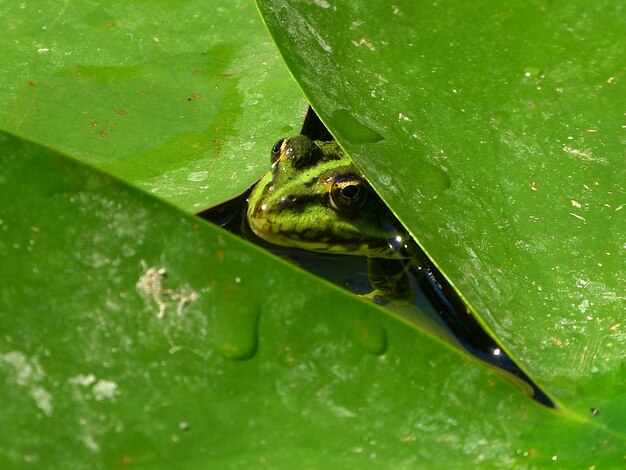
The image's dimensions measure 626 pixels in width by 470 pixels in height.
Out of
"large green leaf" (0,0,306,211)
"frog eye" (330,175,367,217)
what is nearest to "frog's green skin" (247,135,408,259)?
"frog eye" (330,175,367,217)

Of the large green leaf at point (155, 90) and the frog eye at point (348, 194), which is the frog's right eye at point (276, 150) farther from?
the frog eye at point (348, 194)

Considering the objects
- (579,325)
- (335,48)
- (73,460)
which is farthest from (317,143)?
(73,460)

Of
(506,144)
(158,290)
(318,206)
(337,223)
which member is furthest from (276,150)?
(158,290)

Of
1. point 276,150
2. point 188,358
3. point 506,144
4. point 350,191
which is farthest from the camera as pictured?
point 350,191

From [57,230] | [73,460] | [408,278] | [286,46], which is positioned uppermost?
[286,46]

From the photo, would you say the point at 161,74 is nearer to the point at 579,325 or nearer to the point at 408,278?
the point at 408,278

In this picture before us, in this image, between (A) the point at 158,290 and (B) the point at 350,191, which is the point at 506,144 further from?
(A) the point at 158,290

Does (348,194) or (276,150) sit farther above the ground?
(276,150)
